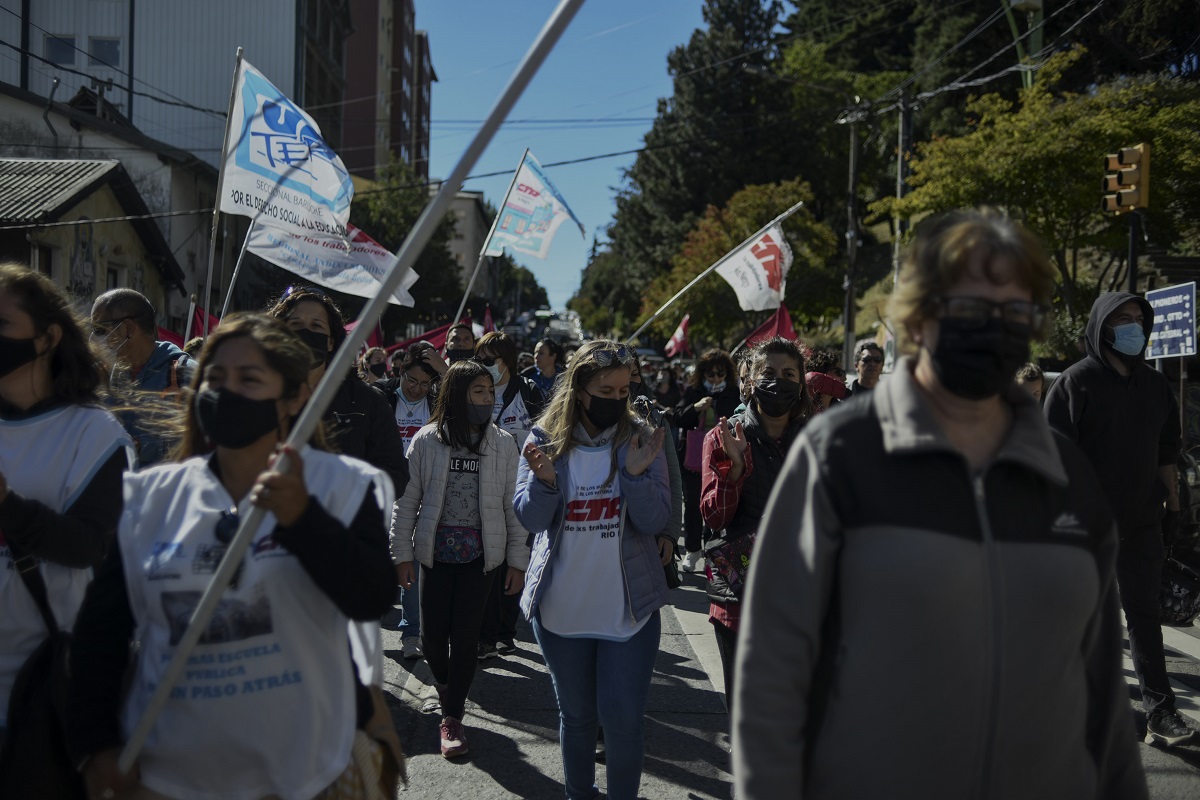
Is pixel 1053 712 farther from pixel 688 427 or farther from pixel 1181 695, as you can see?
pixel 688 427

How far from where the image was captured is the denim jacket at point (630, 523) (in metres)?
4.29

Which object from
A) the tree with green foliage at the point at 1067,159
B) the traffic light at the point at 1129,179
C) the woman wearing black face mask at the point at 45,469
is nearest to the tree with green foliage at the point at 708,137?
the tree with green foliage at the point at 1067,159

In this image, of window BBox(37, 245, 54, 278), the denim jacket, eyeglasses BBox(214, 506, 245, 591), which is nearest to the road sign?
the denim jacket

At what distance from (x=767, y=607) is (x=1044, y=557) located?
0.54 meters

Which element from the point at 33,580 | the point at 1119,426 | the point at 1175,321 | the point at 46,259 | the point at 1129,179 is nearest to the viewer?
the point at 33,580

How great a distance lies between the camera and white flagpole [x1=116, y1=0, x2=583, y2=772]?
2.20 meters

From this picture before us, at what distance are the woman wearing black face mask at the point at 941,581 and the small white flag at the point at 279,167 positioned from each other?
7.18 m

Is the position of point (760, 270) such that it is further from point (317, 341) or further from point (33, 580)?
point (33, 580)

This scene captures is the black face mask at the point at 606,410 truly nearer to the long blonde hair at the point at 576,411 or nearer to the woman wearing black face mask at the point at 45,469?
the long blonde hair at the point at 576,411

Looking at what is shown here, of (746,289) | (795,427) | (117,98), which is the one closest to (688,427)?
(746,289)

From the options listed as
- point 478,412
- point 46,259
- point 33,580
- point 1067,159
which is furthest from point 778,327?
point 46,259

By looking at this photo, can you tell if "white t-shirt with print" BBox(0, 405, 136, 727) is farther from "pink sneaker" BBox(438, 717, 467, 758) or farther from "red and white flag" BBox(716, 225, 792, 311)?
"red and white flag" BBox(716, 225, 792, 311)

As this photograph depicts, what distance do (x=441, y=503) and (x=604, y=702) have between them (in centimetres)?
173

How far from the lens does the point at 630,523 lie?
4375 mm
